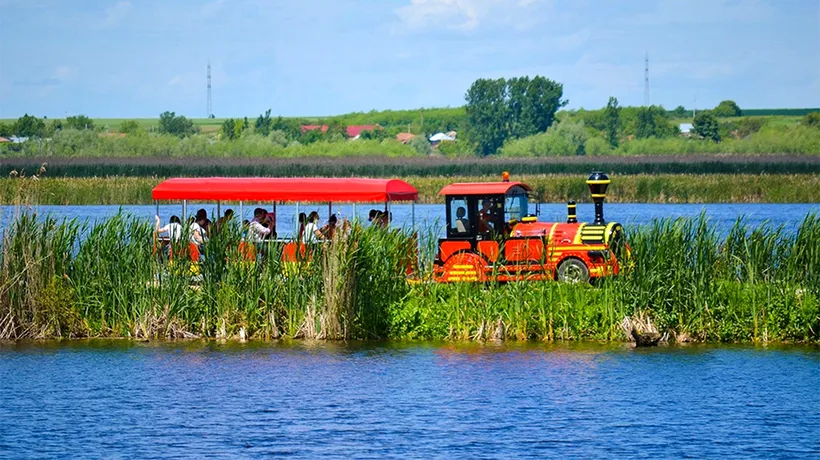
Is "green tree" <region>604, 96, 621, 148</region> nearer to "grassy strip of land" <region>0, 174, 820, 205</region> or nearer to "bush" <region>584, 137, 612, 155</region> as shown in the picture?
"bush" <region>584, 137, 612, 155</region>

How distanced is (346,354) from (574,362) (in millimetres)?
3482

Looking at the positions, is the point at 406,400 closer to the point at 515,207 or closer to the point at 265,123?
the point at 515,207

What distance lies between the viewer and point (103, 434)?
16250 millimetres

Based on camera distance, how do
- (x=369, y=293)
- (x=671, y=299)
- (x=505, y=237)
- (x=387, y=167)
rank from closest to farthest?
(x=671, y=299) < (x=369, y=293) < (x=505, y=237) < (x=387, y=167)

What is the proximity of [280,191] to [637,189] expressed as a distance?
37.7 metres

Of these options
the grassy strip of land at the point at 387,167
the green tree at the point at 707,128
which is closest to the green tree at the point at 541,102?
the green tree at the point at 707,128

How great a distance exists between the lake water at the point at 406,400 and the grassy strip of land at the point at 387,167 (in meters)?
48.4

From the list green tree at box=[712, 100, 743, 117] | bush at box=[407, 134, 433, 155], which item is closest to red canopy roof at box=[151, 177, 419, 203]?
bush at box=[407, 134, 433, 155]

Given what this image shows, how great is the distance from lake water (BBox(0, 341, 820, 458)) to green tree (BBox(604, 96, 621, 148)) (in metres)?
122

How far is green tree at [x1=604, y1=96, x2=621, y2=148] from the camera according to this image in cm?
14490

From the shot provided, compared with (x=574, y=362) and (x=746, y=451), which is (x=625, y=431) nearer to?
(x=746, y=451)

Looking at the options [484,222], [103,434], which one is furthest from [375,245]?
[103,434]

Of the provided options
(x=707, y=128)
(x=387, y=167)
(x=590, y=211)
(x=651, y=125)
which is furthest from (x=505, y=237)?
(x=651, y=125)

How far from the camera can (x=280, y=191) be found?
85.4ft
